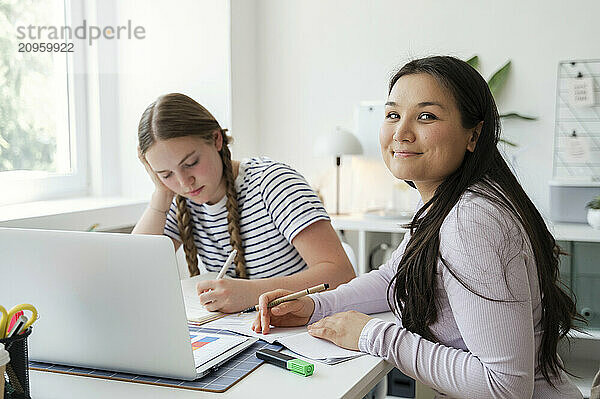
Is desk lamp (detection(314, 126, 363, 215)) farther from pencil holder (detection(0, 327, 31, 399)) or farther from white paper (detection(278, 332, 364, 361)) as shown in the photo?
pencil holder (detection(0, 327, 31, 399))

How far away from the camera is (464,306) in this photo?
3.56 feet

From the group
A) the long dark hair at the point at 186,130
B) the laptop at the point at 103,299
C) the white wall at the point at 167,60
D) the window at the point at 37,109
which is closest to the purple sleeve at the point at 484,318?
the laptop at the point at 103,299

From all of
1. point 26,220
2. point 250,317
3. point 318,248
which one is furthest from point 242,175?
point 26,220

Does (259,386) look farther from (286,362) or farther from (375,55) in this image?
(375,55)

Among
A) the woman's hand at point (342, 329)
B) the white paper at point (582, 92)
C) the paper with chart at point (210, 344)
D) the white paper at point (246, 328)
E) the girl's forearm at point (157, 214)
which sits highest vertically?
the white paper at point (582, 92)

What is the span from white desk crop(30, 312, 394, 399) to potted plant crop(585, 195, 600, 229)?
1788 mm

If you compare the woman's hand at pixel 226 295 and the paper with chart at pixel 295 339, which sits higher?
the woman's hand at pixel 226 295

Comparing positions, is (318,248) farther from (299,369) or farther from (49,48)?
(49,48)

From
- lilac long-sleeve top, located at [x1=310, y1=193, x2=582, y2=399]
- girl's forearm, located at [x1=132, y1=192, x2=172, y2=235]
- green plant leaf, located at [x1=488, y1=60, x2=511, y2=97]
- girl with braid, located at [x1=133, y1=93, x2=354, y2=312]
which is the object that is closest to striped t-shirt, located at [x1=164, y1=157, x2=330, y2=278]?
girl with braid, located at [x1=133, y1=93, x2=354, y2=312]

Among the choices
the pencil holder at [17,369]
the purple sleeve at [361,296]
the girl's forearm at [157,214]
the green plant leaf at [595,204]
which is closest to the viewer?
the pencil holder at [17,369]

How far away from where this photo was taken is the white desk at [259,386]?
1.00 meters

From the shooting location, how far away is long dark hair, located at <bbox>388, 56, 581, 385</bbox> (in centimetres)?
117

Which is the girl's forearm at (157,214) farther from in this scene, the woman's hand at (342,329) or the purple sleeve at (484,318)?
the purple sleeve at (484,318)

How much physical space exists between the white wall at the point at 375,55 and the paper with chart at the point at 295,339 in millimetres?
1811
